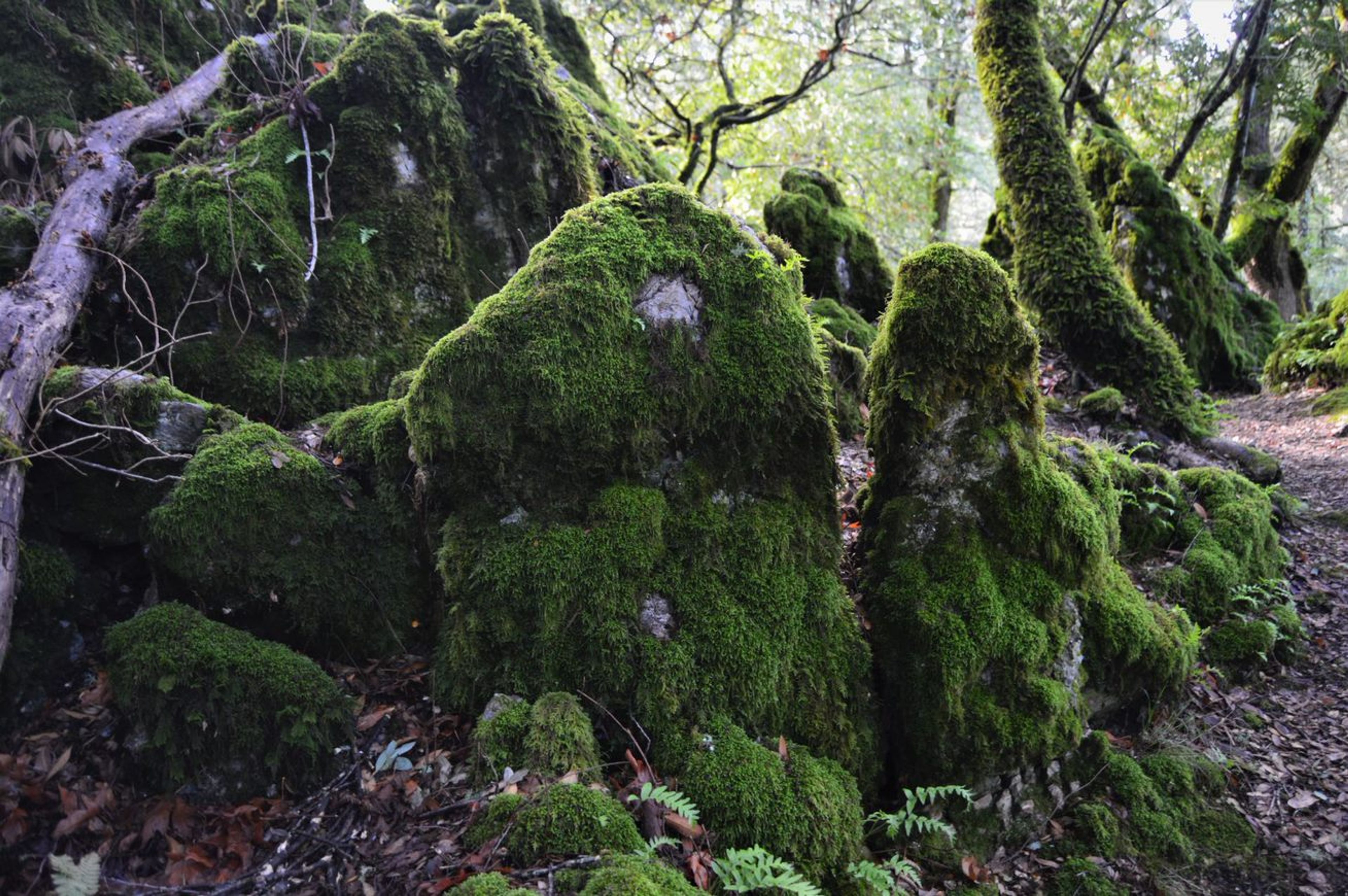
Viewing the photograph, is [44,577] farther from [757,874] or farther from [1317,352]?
[1317,352]

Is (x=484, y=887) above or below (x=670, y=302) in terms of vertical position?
below

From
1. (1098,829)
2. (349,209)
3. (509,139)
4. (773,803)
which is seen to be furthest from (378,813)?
(509,139)

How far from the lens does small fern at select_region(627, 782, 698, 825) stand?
332cm

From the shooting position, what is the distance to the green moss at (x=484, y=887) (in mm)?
2654

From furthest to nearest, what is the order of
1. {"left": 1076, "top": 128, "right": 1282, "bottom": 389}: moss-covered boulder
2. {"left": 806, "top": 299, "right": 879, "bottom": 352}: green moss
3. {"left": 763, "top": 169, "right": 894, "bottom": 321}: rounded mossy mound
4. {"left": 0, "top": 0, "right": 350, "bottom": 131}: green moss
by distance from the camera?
{"left": 1076, "top": 128, "right": 1282, "bottom": 389}: moss-covered boulder, {"left": 763, "top": 169, "right": 894, "bottom": 321}: rounded mossy mound, {"left": 806, "top": 299, "right": 879, "bottom": 352}: green moss, {"left": 0, "top": 0, "right": 350, "bottom": 131}: green moss

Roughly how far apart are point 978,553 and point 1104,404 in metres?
5.29

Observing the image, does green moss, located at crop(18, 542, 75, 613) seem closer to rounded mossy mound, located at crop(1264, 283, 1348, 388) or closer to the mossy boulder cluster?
the mossy boulder cluster

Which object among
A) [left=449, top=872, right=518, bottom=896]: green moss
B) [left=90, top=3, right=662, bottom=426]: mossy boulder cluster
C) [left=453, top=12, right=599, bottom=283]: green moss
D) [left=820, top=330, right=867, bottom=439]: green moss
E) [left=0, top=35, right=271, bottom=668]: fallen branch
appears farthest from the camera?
[left=820, top=330, right=867, bottom=439]: green moss

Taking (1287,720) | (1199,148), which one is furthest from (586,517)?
(1199,148)

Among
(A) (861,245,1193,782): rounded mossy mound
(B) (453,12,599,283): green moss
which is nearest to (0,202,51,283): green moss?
(B) (453,12,599,283): green moss

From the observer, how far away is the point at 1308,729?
5438mm

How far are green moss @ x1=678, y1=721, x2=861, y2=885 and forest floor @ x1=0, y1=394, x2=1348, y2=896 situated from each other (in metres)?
0.43

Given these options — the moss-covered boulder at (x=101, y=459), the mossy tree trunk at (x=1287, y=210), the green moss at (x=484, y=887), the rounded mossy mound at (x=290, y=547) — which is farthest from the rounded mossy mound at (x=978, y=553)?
the mossy tree trunk at (x=1287, y=210)

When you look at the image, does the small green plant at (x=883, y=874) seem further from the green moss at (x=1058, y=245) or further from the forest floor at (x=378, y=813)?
the green moss at (x=1058, y=245)
